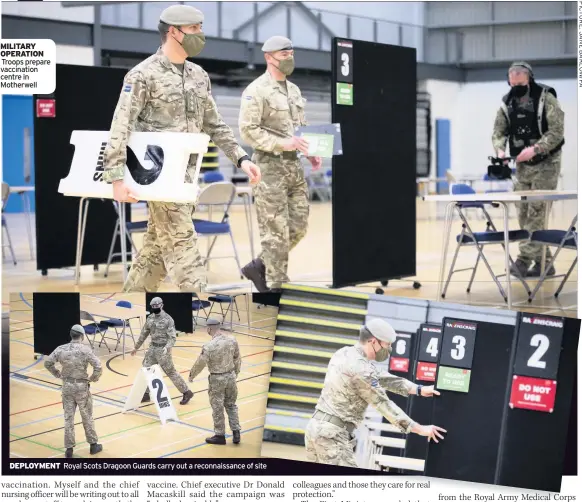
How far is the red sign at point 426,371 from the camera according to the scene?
3.33 m

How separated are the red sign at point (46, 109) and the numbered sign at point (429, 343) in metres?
5.18

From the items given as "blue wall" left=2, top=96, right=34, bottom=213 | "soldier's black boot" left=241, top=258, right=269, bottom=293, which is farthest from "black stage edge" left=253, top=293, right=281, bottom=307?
"blue wall" left=2, top=96, right=34, bottom=213

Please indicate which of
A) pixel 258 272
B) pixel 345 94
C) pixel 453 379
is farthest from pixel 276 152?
pixel 453 379

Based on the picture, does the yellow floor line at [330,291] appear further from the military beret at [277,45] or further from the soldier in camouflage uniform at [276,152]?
the military beret at [277,45]

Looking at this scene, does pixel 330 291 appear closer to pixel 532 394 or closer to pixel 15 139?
pixel 532 394

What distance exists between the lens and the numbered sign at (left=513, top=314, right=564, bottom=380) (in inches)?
129

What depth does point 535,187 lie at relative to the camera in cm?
736

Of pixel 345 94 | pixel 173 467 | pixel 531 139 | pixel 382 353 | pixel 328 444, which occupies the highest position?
pixel 345 94

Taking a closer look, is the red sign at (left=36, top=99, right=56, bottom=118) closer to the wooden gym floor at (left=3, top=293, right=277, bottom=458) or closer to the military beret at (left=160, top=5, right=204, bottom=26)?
the military beret at (left=160, top=5, right=204, bottom=26)

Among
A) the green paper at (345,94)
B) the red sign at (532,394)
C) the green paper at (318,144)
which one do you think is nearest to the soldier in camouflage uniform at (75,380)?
the red sign at (532,394)

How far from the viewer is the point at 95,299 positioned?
351cm

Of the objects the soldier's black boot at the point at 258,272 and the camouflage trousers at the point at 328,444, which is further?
the soldier's black boot at the point at 258,272

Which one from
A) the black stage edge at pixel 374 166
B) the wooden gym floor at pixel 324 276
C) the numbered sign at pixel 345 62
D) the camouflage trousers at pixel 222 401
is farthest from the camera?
the wooden gym floor at pixel 324 276

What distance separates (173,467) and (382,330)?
94 cm
